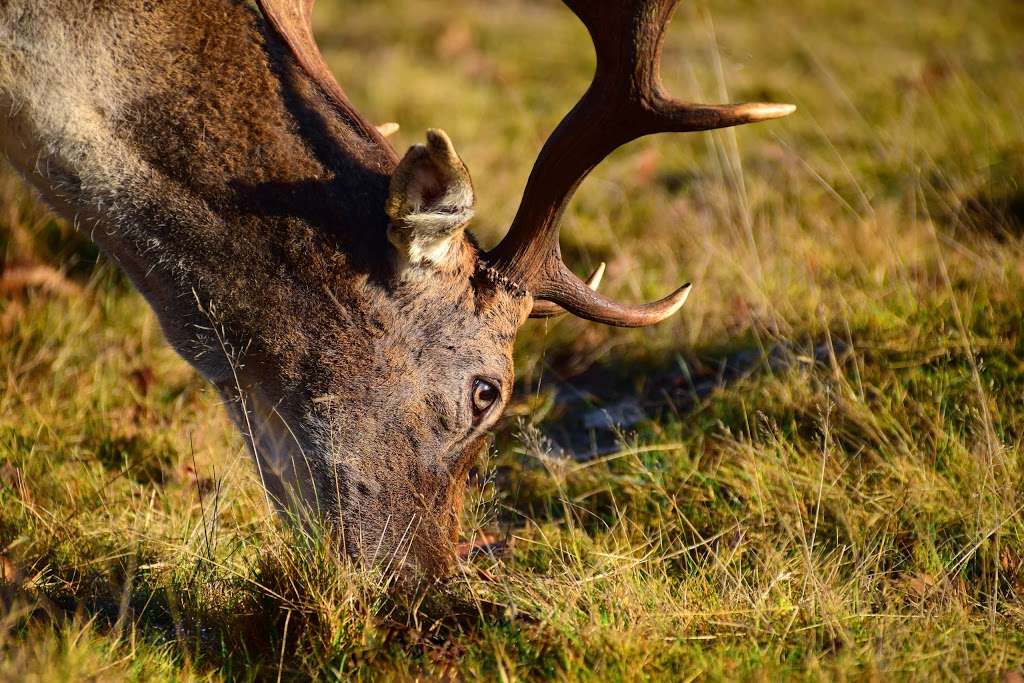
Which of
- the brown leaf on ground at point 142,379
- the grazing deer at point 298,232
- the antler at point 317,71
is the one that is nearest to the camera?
the grazing deer at point 298,232

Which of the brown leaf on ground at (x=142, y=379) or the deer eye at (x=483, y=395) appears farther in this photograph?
the brown leaf on ground at (x=142, y=379)

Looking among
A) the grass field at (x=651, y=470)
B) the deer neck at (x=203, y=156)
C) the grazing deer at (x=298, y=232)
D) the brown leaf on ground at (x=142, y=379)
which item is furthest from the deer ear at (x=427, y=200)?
the brown leaf on ground at (x=142, y=379)

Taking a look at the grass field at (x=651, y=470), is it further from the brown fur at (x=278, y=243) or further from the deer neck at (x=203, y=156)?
the deer neck at (x=203, y=156)

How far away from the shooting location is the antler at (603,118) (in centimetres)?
315

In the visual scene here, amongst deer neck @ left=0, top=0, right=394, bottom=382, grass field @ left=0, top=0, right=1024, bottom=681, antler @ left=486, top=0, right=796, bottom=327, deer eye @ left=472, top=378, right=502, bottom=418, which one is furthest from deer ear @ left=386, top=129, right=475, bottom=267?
grass field @ left=0, top=0, right=1024, bottom=681

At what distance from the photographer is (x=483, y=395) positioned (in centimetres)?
349

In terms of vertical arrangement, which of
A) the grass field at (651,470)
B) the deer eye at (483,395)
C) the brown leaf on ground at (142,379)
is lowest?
the grass field at (651,470)

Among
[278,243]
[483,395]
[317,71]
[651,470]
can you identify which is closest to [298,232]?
[278,243]

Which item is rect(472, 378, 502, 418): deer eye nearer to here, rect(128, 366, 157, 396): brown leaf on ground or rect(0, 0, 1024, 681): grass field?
rect(0, 0, 1024, 681): grass field

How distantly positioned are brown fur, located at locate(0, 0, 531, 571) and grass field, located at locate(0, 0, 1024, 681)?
23cm

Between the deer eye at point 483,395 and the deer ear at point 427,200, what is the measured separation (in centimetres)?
47

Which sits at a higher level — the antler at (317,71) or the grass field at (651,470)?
the antler at (317,71)

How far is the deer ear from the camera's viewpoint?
9.91 ft

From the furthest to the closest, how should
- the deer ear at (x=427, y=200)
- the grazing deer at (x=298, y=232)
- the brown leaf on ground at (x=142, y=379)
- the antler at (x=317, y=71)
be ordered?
the brown leaf on ground at (x=142, y=379)
the antler at (x=317, y=71)
the grazing deer at (x=298, y=232)
the deer ear at (x=427, y=200)
